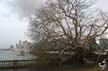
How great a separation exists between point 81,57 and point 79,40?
9.31ft

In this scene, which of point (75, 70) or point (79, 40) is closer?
point (75, 70)

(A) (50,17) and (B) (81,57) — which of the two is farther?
(B) (81,57)

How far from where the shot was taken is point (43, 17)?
2600 cm

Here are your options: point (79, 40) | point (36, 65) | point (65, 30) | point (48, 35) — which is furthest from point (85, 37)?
point (36, 65)

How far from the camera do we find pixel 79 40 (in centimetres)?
2656

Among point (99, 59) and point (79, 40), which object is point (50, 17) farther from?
point (99, 59)

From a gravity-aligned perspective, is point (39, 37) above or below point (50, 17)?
below

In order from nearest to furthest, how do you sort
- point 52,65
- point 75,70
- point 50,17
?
1. point 75,70
2. point 50,17
3. point 52,65

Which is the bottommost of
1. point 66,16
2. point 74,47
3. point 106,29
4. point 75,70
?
point 75,70

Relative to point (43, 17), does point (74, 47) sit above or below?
below

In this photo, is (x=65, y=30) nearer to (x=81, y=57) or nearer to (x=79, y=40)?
(x=79, y=40)

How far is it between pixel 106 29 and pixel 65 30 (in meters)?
5.00

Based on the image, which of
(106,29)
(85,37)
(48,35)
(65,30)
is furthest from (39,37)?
(106,29)

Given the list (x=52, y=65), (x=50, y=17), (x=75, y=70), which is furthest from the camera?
(x=52, y=65)
